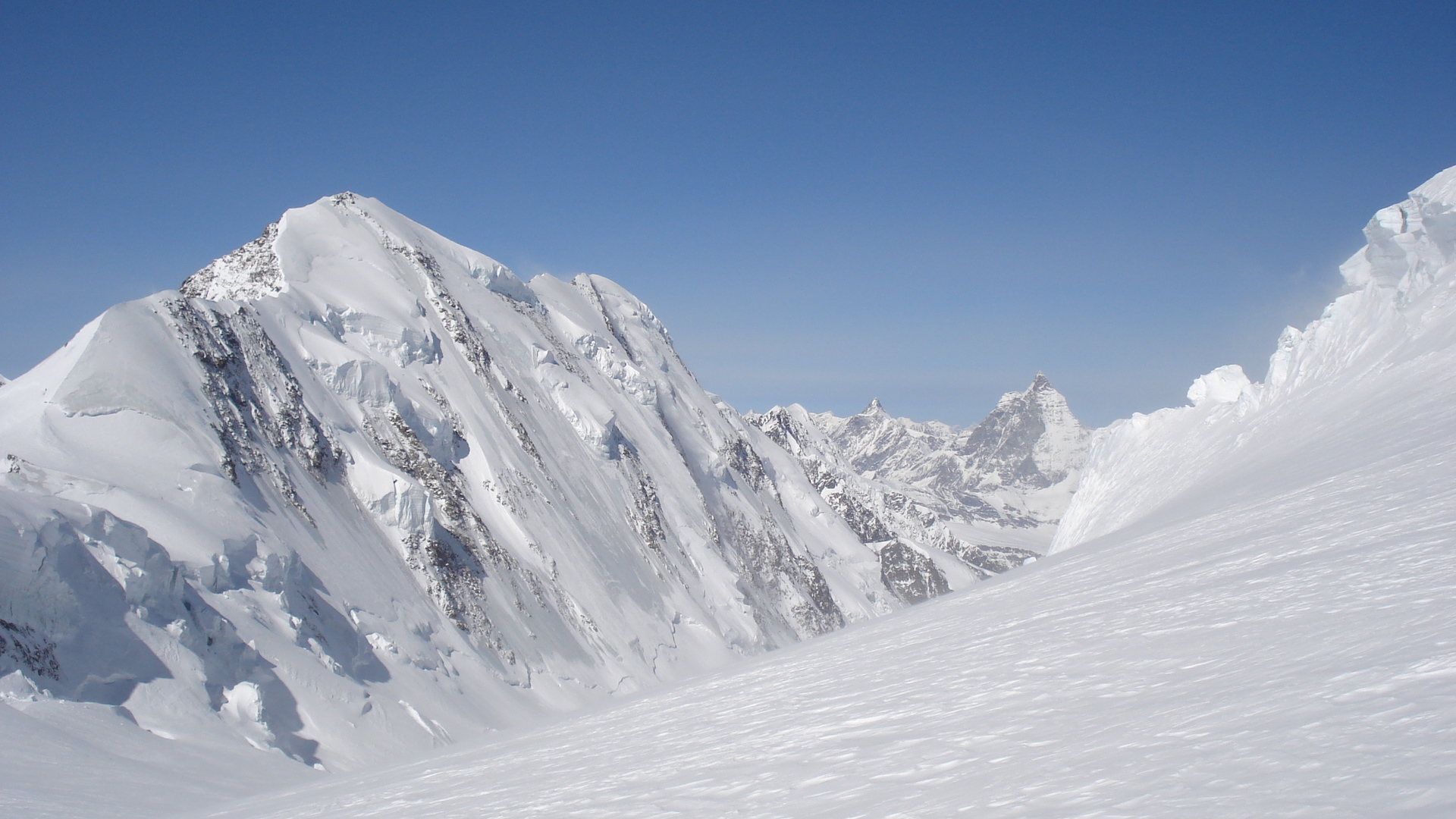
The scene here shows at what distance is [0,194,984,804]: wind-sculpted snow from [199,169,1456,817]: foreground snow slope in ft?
49.5

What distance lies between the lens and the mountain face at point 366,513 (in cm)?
2517

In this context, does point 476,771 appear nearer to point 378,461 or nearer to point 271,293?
point 378,461

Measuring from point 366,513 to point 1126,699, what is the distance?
141 feet

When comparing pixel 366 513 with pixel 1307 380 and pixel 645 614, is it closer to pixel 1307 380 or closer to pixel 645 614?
pixel 645 614

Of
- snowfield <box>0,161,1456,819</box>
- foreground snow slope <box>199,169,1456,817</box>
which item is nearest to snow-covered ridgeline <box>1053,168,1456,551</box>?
snowfield <box>0,161,1456,819</box>

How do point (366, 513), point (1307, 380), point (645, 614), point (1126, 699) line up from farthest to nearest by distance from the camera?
point (645, 614) → point (366, 513) → point (1307, 380) → point (1126, 699)

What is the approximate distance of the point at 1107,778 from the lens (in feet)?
17.4

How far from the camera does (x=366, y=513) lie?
145 feet

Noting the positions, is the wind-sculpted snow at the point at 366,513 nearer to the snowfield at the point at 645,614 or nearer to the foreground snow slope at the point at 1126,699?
the snowfield at the point at 645,614

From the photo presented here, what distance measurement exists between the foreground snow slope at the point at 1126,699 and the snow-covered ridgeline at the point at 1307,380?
4201 mm

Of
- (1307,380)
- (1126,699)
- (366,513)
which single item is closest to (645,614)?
(366,513)

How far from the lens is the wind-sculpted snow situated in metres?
25.4

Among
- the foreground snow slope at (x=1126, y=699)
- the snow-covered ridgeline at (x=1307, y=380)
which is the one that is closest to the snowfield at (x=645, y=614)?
the foreground snow slope at (x=1126, y=699)

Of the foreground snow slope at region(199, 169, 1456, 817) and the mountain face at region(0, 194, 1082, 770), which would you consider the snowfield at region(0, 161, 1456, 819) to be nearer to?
the foreground snow slope at region(199, 169, 1456, 817)
